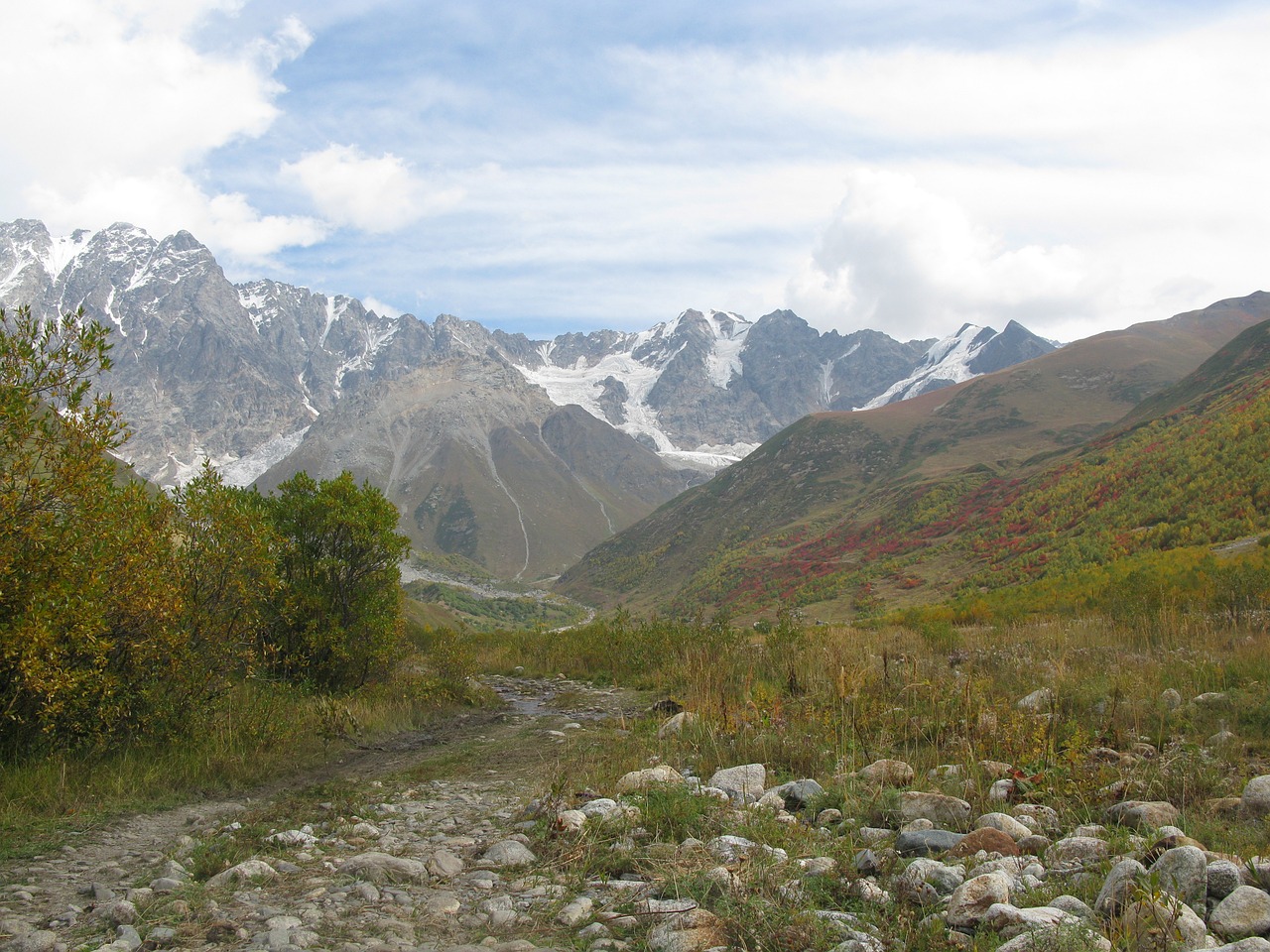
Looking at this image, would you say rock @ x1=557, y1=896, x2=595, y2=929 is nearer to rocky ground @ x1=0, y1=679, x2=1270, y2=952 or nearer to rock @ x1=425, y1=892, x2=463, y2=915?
rocky ground @ x1=0, y1=679, x2=1270, y2=952

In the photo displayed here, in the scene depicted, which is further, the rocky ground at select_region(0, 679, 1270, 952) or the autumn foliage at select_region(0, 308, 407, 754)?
the autumn foliage at select_region(0, 308, 407, 754)

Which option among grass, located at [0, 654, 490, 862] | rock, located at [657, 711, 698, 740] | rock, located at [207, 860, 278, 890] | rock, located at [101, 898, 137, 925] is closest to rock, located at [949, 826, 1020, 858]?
rock, located at [207, 860, 278, 890]

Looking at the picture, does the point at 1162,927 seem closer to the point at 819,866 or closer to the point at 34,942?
the point at 819,866

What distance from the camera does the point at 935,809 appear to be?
271 inches

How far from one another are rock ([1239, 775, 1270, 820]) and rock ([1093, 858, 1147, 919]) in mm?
2054

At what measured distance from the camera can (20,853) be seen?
23.1ft

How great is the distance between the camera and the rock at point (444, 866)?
6.54 m

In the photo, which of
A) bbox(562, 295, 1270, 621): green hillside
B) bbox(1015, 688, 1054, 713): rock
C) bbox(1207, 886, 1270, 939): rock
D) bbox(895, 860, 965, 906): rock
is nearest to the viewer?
bbox(1207, 886, 1270, 939): rock

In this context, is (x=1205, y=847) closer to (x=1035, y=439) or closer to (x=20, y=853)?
(x=20, y=853)

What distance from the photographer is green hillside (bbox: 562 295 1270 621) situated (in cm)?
4116

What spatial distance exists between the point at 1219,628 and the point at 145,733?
1822 cm

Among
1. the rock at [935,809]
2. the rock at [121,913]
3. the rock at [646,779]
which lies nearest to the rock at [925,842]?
the rock at [935,809]

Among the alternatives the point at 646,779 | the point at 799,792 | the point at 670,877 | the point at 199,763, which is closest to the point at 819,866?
the point at 670,877

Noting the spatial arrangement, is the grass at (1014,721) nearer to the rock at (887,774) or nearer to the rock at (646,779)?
the rock at (887,774)
